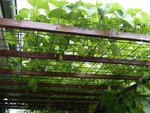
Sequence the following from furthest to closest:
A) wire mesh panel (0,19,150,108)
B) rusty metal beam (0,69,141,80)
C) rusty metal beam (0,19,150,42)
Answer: rusty metal beam (0,69,141,80)
wire mesh panel (0,19,150,108)
rusty metal beam (0,19,150,42)

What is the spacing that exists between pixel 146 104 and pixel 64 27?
1300mm

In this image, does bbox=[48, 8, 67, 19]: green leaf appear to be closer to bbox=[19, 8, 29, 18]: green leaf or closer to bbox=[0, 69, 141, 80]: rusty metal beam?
bbox=[19, 8, 29, 18]: green leaf

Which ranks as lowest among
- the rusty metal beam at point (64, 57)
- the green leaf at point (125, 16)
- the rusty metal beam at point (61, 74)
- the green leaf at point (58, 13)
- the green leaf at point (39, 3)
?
the rusty metal beam at point (61, 74)

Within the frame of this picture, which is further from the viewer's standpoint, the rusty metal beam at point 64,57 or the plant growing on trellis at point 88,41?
the rusty metal beam at point 64,57

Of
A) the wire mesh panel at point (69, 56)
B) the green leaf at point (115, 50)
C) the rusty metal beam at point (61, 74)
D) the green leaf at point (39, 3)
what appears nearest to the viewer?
the green leaf at point (39, 3)

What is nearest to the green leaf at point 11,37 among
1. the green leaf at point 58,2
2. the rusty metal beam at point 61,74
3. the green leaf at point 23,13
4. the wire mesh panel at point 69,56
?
the wire mesh panel at point 69,56

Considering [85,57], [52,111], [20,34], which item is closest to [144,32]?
[85,57]

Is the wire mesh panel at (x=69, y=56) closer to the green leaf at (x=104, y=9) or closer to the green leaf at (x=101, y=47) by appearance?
the green leaf at (x=101, y=47)

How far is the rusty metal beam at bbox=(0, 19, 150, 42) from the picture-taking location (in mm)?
1360

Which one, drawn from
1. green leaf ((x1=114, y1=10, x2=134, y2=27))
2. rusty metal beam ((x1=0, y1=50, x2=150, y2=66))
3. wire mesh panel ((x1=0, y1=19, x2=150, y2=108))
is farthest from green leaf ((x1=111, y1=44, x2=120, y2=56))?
green leaf ((x1=114, y1=10, x2=134, y2=27))

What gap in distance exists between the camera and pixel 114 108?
2.71 metres

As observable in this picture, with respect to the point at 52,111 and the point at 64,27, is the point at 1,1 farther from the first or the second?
the point at 52,111

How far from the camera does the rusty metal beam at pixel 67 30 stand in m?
1.36

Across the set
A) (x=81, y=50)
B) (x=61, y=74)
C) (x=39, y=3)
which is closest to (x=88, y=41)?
(x=81, y=50)
